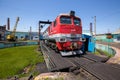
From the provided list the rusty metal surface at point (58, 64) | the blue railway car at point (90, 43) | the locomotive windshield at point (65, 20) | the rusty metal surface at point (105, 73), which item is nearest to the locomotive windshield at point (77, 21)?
the locomotive windshield at point (65, 20)

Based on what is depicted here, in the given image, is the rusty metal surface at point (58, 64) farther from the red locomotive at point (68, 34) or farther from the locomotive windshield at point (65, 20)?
the locomotive windshield at point (65, 20)

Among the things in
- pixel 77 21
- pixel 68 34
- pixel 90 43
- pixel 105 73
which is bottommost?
pixel 105 73

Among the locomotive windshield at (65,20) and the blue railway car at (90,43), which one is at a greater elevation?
the locomotive windshield at (65,20)

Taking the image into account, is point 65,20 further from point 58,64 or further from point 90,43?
point 90,43

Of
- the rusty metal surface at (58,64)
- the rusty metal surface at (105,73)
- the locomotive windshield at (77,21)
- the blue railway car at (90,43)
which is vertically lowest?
the rusty metal surface at (105,73)

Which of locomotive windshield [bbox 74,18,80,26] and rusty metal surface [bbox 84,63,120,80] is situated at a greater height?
locomotive windshield [bbox 74,18,80,26]

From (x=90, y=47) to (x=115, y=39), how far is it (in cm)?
4014

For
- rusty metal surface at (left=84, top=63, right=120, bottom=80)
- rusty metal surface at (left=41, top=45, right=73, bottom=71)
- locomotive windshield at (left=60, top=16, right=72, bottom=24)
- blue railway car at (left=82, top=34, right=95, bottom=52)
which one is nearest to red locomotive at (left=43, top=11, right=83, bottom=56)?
locomotive windshield at (left=60, top=16, right=72, bottom=24)

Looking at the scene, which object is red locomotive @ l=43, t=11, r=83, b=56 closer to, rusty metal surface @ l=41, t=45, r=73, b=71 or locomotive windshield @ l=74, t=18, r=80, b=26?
locomotive windshield @ l=74, t=18, r=80, b=26

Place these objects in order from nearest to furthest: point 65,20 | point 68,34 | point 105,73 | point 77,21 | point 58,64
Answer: point 105,73 < point 58,64 < point 68,34 < point 65,20 < point 77,21

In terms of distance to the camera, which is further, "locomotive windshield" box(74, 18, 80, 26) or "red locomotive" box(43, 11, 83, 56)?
"locomotive windshield" box(74, 18, 80, 26)

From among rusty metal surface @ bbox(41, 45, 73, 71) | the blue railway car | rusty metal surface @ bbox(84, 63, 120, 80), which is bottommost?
rusty metal surface @ bbox(84, 63, 120, 80)

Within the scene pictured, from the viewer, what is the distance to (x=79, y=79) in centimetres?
629

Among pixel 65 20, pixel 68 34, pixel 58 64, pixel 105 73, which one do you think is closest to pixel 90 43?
pixel 68 34
